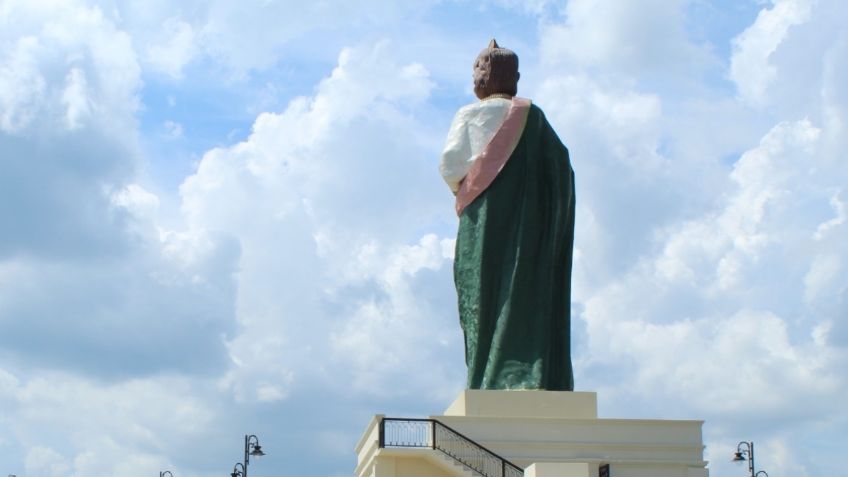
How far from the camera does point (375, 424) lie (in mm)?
22078

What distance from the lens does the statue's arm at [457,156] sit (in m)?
25.0

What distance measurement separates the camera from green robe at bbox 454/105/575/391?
24.0 m

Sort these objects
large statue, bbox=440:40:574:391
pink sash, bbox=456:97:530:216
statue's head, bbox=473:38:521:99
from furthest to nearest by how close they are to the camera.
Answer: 1. statue's head, bbox=473:38:521:99
2. pink sash, bbox=456:97:530:216
3. large statue, bbox=440:40:574:391

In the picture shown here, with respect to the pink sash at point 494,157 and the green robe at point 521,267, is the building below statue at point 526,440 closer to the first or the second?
the green robe at point 521,267

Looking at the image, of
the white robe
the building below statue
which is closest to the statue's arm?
the white robe

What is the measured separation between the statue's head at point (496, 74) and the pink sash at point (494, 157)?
114cm

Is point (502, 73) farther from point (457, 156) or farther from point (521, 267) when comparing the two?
point (521, 267)

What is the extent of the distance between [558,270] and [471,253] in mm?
1570

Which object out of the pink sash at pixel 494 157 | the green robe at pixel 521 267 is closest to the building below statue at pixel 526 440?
the green robe at pixel 521 267

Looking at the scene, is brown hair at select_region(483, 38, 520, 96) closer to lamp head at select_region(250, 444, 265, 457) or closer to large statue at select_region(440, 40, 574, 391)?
large statue at select_region(440, 40, 574, 391)

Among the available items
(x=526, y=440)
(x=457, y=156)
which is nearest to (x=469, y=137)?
(x=457, y=156)

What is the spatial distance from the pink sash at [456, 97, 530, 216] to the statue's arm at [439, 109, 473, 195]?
6.4 inches

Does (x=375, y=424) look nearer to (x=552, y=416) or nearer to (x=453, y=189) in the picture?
(x=552, y=416)

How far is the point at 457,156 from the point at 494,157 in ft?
2.30
